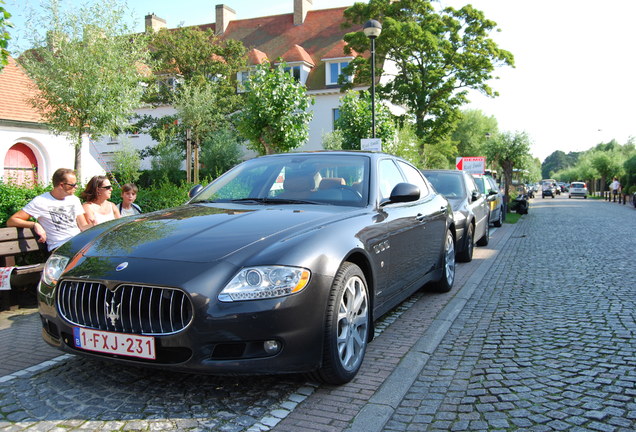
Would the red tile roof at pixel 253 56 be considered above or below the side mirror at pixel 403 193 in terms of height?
above

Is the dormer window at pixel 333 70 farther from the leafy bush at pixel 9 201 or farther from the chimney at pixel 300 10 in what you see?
the leafy bush at pixel 9 201

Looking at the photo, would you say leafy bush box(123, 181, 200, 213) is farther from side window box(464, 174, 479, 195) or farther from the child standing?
side window box(464, 174, 479, 195)

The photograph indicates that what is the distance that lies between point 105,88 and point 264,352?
14.6m

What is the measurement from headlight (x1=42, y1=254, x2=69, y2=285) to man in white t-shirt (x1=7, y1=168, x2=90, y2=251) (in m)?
2.80


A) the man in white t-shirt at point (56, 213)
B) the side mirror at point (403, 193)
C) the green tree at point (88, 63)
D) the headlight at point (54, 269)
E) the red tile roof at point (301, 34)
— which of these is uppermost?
the red tile roof at point (301, 34)

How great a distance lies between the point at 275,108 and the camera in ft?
60.8

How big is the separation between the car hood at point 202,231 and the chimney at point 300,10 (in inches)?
1907

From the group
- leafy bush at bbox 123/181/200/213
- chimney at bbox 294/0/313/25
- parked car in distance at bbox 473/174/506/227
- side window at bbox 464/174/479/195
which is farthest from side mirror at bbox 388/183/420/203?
chimney at bbox 294/0/313/25

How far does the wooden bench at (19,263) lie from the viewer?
5957 millimetres

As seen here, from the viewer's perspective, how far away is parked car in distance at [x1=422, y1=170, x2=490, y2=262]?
366 inches

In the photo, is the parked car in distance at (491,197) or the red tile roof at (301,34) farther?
the red tile roof at (301,34)

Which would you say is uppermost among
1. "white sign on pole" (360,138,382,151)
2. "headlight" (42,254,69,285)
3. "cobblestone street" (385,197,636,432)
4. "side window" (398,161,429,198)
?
"white sign on pole" (360,138,382,151)

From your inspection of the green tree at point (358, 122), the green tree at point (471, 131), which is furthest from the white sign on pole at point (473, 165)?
the green tree at point (471, 131)

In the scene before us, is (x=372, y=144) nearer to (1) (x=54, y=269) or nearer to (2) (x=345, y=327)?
(2) (x=345, y=327)
